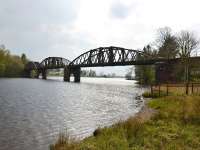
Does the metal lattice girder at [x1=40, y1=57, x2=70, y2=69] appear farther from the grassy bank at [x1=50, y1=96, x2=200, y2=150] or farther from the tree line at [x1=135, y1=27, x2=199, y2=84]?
the grassy bank at [x1=50, y1=96, x2=200, y2=150]

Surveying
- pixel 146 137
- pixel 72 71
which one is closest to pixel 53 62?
pixel 72 71

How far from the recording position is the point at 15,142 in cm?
1502

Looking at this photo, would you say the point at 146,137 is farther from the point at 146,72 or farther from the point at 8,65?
the point at 8,65

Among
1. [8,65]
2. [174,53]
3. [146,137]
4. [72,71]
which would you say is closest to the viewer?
[146,137]

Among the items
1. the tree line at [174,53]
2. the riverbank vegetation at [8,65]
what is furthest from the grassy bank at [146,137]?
the riverbank vegetation at [8,65]

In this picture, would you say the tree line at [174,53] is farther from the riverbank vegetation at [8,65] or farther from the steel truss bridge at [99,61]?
the riverbank vegetation at [8,65]

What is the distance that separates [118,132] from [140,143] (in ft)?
7.97

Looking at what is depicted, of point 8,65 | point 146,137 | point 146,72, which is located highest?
point 8,65

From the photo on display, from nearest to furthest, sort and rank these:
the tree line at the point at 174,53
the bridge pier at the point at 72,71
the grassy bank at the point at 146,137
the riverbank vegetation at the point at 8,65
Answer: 1. the grassy bank at the point at 146,137
2. the tree line at the point at 174,53
3. the riverbank vegetation at the point at 8,65
4. the bridge pier at the point at 72,71

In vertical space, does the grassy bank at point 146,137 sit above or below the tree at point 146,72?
below

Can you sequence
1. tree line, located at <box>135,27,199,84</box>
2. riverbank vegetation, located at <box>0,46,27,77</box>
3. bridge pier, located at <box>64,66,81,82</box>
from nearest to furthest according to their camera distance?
tree line, located at <box>135,27,199,84</box>, riverbank vegetation, located at <box>0,46,27,77</box>, bridge pier, located at <box>64,66,81,82</box>

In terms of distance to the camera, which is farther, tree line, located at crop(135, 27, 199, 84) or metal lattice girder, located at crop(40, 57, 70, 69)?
metal lattice girder, located at crop(40, 57, 70, 69)

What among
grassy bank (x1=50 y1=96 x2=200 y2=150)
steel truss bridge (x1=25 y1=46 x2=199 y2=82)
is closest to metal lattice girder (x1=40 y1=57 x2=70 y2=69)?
steel truss bridge (x1=25 y1=46 x2=199 y2=82)

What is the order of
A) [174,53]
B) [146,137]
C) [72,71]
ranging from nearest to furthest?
1. [146,137]
2. [174,53]
3. [72,71]
